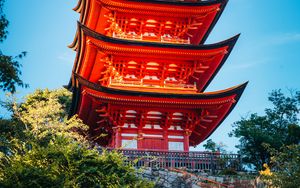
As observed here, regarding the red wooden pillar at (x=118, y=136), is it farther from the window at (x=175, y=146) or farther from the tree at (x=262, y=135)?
the tree at (x=262, y=135)

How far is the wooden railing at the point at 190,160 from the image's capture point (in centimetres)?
1571

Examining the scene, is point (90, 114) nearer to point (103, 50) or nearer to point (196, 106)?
point (103, 50)

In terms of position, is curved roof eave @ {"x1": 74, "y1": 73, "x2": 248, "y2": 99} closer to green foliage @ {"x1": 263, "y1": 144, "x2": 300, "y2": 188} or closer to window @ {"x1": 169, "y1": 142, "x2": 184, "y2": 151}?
window @ {"x1": 169, "y1": 142, "x2": 184, "y2": 151}

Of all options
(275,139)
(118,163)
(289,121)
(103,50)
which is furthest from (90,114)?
(289,121)

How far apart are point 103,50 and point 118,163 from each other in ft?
31.8

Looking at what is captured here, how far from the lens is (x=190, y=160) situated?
1593 cm

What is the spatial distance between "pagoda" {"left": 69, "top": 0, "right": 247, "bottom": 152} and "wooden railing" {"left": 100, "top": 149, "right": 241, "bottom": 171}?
1670 mm

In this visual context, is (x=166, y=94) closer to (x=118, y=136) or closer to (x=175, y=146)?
(x=175, y=146)

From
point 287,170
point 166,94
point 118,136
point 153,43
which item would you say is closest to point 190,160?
point 166,94

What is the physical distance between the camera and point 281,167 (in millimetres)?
12477

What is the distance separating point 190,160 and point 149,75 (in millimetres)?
5571

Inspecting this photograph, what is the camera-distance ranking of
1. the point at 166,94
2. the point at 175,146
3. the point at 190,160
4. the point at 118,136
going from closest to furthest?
the point at 190,160
the point at 166,94
the point at 118,136
the point at 175,146

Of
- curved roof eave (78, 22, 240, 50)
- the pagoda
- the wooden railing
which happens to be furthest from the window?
curved roof eave (78, 22, 240, 50)

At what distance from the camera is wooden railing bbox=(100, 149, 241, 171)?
51.5 ft
